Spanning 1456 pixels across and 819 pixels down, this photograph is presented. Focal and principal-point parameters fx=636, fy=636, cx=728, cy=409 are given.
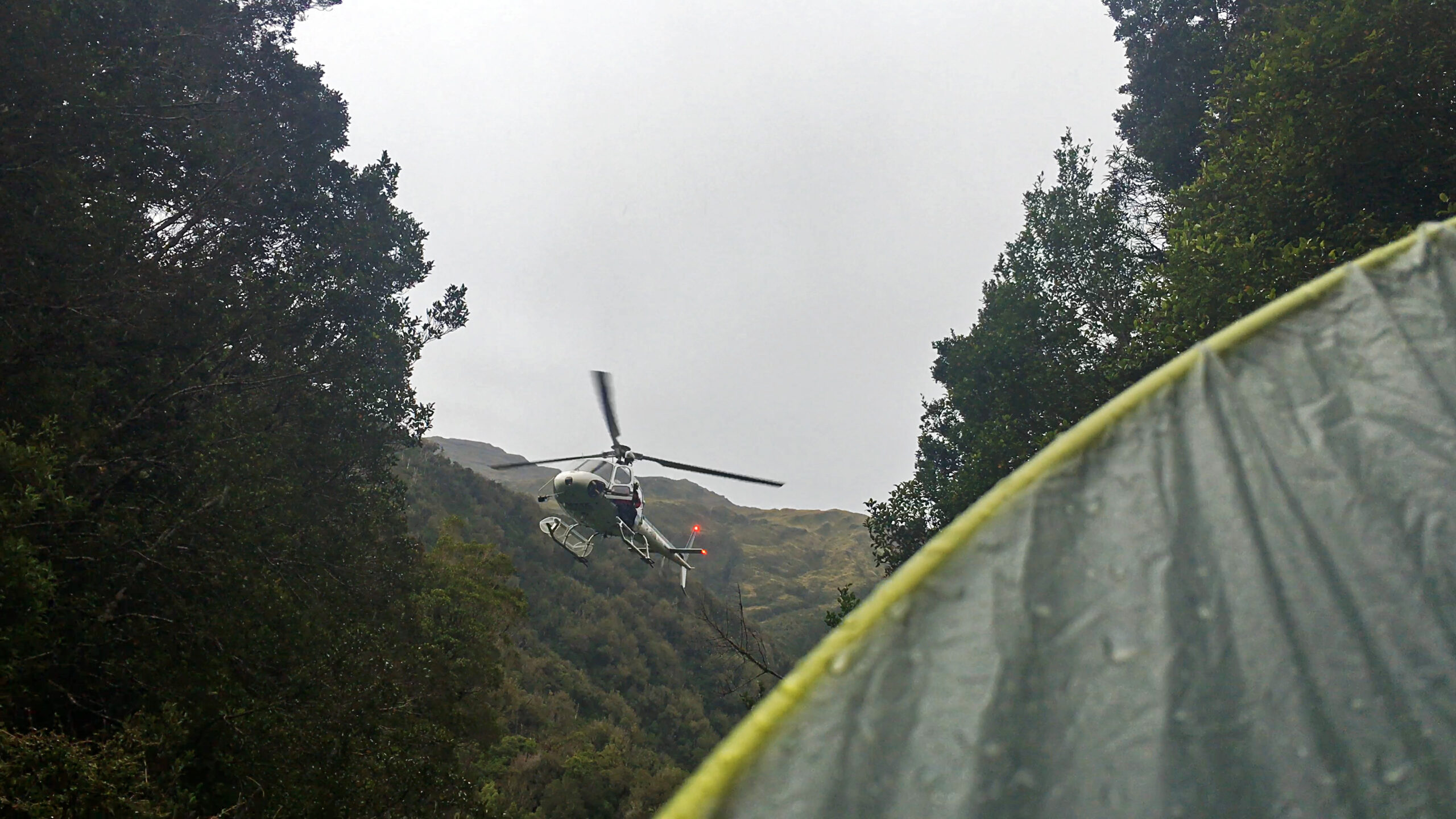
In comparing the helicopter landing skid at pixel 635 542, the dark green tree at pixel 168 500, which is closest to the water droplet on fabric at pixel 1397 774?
the dark green tree at pixel 168 500

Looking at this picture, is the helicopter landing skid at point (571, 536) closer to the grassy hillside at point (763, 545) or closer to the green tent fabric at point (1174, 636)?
the green tent fabric at point (1174, 636)

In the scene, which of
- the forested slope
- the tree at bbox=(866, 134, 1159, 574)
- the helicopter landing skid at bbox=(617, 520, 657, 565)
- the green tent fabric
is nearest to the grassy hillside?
the forested slope

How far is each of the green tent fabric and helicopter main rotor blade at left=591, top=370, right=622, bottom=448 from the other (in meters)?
9.78

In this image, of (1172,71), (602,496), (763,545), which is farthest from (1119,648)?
(763,545)

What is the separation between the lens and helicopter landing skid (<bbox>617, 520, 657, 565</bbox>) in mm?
12062

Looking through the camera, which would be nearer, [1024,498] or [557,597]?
[1024,498]

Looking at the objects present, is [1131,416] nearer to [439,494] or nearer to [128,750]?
[128,750]

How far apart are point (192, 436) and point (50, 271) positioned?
Result: 1836mm

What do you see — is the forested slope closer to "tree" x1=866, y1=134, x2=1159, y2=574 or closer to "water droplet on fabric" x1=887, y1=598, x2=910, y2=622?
"tree" x1=866, y1=134, x2=1159, y2=574

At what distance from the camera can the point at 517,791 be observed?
1731 cm

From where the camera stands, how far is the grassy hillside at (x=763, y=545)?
51.2 meters

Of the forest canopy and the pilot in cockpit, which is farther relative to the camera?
the pilot in cockpit

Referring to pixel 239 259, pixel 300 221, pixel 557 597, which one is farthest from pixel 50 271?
pixel 557 597

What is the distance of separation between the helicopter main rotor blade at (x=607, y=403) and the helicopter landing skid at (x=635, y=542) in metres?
1.62
